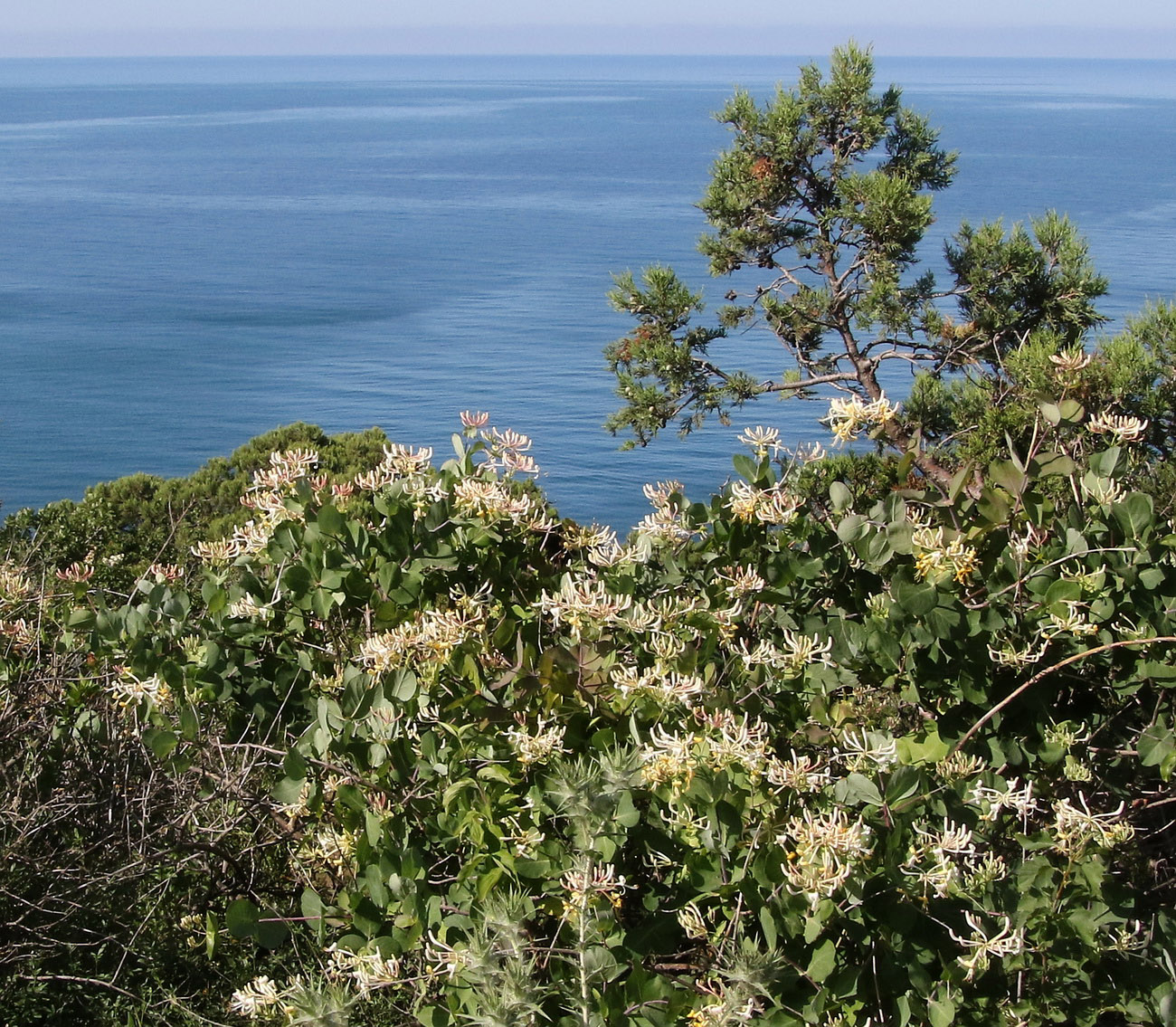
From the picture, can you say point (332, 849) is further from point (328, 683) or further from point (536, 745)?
point (536, 745)

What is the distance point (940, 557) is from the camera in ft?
7.41

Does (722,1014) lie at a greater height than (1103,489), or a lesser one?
lesser

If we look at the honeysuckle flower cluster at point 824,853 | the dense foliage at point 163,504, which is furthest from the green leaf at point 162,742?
the dense foliage at point 163,504

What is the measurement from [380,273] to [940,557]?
71409 millimetres

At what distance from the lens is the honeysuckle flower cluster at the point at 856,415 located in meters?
2.48

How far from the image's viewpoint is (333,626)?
286 centimetres

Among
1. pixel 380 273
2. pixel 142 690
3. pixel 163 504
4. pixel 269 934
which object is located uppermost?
pixel 142 690

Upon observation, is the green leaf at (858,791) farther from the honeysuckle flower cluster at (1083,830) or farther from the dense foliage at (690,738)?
the honeysuckle flower cluster at (1083,830)

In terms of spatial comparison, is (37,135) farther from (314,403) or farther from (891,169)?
(891,169)

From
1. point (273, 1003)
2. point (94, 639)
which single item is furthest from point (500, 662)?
point (94, 639)

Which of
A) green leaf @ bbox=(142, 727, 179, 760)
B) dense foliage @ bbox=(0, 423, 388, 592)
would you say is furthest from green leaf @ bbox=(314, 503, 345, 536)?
dense foliage @ bbox=(0, 423, 388, 592)

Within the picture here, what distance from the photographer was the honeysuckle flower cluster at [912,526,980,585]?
2253 mm

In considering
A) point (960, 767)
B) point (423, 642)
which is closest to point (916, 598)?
point (960, 767)

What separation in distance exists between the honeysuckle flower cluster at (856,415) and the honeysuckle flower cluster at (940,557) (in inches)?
10.2
